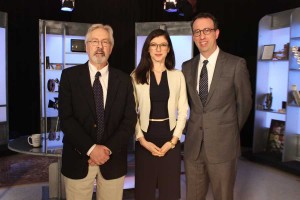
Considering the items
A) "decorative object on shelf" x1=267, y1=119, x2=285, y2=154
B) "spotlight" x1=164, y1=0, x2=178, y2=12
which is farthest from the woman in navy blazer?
"decorative object on shelf" x1=267, y1=119, x2=285, y2=154

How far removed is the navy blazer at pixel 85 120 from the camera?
2041mm

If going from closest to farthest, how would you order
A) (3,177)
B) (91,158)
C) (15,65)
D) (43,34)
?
1. (91,158)
2. (3,177)
3. (43,34)
4. (15,65)

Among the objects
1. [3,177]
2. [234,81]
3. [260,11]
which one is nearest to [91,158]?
[234,81]

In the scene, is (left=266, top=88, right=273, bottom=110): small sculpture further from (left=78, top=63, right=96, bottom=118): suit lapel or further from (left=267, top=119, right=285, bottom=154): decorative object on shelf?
(left=78, top=63, right=96, bottom=118): suit lapel

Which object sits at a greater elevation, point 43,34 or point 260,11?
Answer: point 260,11

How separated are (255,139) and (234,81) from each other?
3169mm

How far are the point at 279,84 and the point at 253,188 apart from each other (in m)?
1.94

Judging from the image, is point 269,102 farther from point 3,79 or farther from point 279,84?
point 3,79

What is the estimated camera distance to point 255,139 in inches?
205

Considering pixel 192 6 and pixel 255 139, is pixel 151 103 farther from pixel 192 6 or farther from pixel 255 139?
pixel 192 6

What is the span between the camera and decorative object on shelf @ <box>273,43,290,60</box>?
4.80 metres

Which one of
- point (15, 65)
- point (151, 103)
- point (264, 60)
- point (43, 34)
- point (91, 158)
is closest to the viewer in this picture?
point (91, 158)

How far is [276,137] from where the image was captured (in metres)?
5.05

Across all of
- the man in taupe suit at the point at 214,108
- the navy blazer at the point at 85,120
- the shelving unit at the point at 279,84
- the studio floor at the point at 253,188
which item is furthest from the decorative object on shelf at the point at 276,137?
the navy blazer at the point at 85,120
